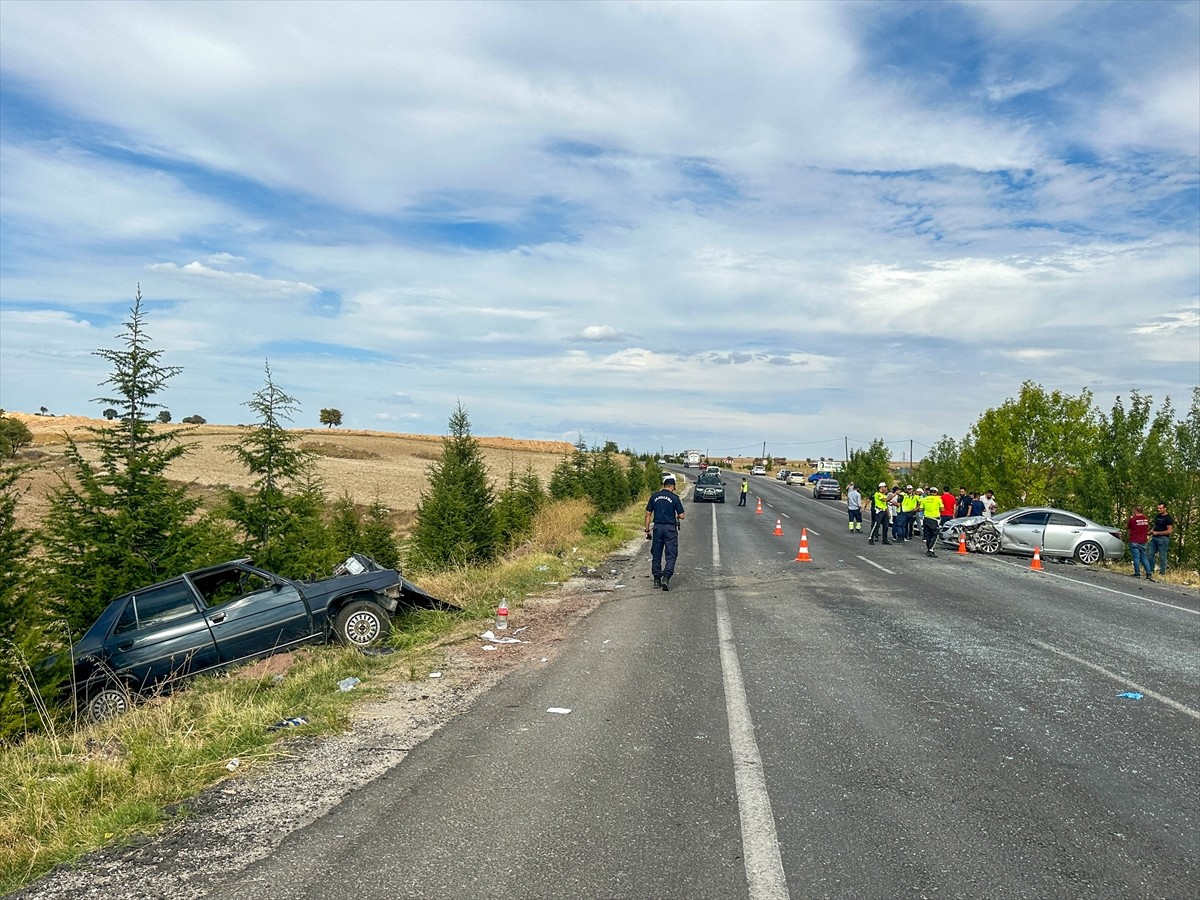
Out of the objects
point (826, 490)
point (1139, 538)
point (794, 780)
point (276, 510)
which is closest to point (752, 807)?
point (794, 780)

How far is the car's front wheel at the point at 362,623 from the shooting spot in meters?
9.94

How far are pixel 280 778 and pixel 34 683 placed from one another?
4.09m

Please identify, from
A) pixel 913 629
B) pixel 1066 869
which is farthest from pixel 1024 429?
pixel 1066 869

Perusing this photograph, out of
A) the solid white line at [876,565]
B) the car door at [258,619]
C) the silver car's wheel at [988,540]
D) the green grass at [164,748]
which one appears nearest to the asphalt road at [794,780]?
the green grass at [164,748]

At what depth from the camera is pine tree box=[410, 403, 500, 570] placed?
21.5 m

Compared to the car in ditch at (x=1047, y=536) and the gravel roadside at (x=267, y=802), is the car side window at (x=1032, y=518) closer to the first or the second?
the car in ditch at (x=1047, y=536)

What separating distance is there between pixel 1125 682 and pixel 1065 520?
15.5 m

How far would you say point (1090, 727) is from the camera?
20.0 feet

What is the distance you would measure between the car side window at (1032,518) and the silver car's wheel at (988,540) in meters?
0.61

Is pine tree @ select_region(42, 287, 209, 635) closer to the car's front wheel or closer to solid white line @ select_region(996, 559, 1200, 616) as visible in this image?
the car's front wheel

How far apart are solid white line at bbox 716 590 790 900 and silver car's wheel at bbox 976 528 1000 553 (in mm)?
17131

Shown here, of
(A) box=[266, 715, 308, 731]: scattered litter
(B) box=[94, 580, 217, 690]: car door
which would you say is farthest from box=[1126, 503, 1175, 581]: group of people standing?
(B) box=[94, 580, 217, 690]: car door

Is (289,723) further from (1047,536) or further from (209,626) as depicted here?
(1047,536)

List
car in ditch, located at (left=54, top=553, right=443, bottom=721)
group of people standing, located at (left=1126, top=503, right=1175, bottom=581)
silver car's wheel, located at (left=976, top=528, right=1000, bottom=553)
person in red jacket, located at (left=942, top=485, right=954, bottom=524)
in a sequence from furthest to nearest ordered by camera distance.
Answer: person in red jacket, located at (left=942, top=485, right=954, bottom=524) < silver car's wheel, located at (left=976, top=528, right=1000, bottom=553) < group of people standing, located at (left=1126, top=503, right=1175, bottom=581) < car in ditch, located at (left=54, top=553, right=443, bottom=721)
